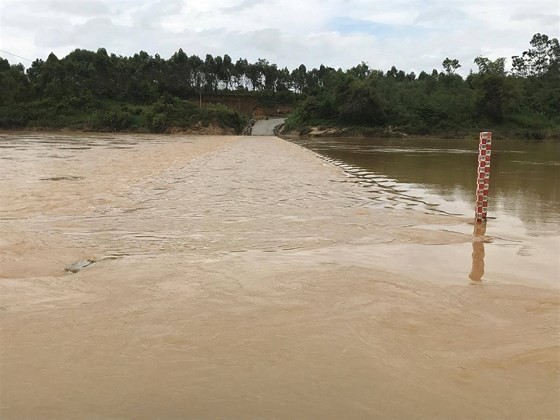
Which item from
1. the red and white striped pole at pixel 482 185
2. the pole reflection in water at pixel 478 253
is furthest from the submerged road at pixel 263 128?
the pole reflection in water at pixel 478 253

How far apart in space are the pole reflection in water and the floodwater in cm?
4

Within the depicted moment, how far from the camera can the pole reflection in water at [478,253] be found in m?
6.05

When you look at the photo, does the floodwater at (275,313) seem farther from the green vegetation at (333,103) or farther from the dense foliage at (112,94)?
the dense foliage at (112,94)

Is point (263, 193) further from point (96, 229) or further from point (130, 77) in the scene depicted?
point (130, 77)

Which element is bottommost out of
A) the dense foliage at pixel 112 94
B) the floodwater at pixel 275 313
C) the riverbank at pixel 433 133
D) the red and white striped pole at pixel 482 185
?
the floodwater at pixel 275 313

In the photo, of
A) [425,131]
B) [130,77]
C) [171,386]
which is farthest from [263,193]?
[130,77]

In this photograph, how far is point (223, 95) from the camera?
97.1m

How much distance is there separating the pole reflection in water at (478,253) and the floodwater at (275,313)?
0.04 meters

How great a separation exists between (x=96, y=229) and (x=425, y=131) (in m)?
58.3

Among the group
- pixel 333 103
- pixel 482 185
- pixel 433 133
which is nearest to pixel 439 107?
pixel 433 133

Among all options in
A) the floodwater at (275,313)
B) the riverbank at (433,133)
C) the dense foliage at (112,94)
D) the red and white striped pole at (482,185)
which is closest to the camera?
the floodwater at (275,313)

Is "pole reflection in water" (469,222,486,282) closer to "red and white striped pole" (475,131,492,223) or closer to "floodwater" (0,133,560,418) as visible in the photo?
"floodwater" (0,133,560,418)

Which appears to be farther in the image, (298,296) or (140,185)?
(140,185)

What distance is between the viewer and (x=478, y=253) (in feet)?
23.3
